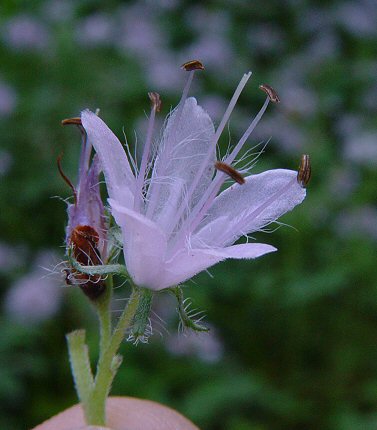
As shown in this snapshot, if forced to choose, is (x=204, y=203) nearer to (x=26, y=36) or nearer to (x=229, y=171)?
(x=229, y=171)

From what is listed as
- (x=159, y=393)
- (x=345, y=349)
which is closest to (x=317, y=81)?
(x=345, y=349)

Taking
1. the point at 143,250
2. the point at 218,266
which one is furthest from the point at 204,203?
the point at 218,266

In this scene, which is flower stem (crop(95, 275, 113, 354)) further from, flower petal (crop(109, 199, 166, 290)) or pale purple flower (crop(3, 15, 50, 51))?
pale purple flower (crop(3, 15, 50, 51))

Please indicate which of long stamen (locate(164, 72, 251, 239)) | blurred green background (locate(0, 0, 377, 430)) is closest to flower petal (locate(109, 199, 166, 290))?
long stamen (locate(164, 72, 251, 239))

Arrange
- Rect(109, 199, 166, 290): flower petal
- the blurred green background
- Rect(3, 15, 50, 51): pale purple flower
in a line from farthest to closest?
Rect(3, 15, 50, 51): pale purple flower, the blurred green background, Rect(109, 199, 166, 290): flower petal

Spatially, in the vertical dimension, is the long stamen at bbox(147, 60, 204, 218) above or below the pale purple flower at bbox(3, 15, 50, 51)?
above

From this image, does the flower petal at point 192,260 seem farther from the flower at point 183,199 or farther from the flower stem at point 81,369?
the flower stem at point 81,369

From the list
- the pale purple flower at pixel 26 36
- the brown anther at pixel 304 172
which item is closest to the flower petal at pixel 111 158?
the brown anther at pixel 304 172
